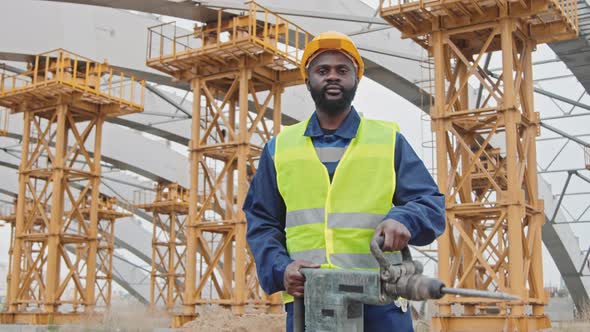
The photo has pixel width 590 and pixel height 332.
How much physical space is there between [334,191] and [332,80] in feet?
1.46

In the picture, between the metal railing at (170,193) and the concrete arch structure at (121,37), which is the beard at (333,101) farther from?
the metal railing at (170,193)

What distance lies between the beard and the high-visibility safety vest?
0.11 m

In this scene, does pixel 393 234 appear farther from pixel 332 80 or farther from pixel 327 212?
pixel 332 80

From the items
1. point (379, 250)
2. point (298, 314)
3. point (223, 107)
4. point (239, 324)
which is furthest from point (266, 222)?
point (223, 107)

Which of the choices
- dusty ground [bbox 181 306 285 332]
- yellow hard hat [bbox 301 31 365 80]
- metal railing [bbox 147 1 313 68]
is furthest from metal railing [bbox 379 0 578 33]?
yellow hard hat [bbox 301 31 365 80]

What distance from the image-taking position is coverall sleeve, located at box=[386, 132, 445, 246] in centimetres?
303

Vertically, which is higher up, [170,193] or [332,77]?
[170,193]

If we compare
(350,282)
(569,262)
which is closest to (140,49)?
(569,262)

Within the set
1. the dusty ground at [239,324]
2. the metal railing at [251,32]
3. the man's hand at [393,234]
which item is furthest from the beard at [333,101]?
the metal railing at [251,32]

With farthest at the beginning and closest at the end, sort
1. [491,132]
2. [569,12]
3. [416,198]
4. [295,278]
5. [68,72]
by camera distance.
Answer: [68,72], [569,12], [491,132], [416,198], [295,278]


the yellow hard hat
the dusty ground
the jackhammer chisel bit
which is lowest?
the dusty ground

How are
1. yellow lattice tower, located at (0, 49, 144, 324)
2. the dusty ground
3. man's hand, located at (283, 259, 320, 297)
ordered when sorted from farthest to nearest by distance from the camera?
yellow lattice tower, located at (0, 49, 144, 324)
the dusty ground
man's hand, located at (283, 259, 320, 297)

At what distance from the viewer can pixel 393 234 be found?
2.84 metres

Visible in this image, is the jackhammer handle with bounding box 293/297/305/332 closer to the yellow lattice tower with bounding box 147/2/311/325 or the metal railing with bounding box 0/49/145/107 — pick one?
the yellow lattice tower with bounding box 147/2/311/325
